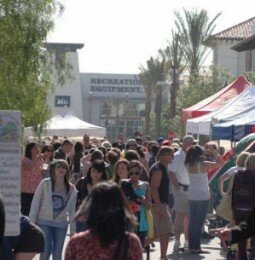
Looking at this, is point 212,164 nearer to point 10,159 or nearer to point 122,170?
point 122,170

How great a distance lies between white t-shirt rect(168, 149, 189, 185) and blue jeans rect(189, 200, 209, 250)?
795 mm

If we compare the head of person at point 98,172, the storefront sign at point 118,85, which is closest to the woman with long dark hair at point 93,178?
the head of person at point 98,172

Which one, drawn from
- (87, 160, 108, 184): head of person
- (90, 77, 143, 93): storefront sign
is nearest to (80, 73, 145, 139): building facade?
(90, 77, 143, 93): storefront sign

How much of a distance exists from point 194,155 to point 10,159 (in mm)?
5849

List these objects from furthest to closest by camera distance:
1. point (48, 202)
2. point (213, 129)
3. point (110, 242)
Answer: point (213, 129)
point (48, 202)
point (110, 242)

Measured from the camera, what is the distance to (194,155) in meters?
16.4

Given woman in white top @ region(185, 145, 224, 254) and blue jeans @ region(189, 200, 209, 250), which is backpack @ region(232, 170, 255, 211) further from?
blue jeans @ region(189, 200, 209, 250)

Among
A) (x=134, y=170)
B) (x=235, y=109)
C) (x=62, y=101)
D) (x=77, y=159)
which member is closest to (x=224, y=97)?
(x=235, y=109)

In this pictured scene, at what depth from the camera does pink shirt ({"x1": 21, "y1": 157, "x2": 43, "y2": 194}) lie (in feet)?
50.6

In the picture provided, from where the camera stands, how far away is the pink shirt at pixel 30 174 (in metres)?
15.4

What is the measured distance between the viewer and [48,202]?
12.7m

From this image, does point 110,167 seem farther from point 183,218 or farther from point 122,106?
point 122,106

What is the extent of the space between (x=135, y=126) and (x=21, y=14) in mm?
80750

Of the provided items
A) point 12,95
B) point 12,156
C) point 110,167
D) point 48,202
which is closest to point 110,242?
point 12,156
